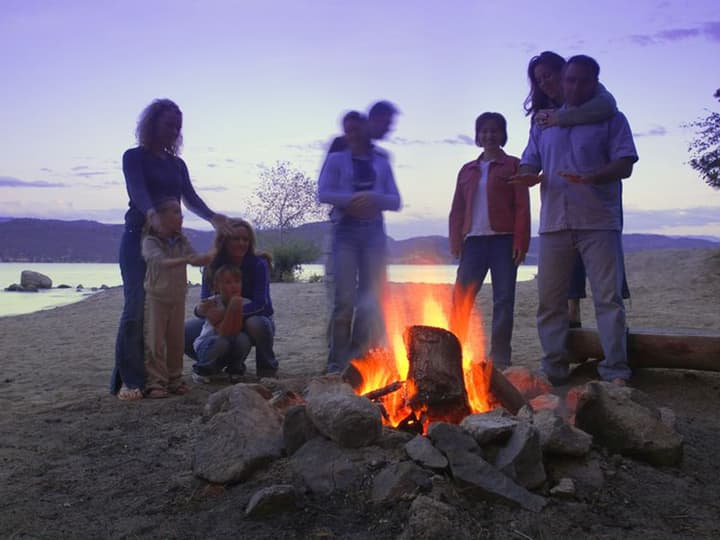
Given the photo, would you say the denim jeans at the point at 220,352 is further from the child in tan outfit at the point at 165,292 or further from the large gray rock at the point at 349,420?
the large gray rock at the point at 349,420

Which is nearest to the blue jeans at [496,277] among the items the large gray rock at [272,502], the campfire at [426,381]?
the campfire at [426,381]

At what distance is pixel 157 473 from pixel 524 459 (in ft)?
6.23

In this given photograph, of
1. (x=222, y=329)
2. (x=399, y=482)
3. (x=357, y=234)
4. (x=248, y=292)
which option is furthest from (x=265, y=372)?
(x=399, y=482)

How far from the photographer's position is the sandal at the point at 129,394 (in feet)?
17.2

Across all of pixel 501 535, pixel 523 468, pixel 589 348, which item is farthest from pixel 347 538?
pixel 589 348

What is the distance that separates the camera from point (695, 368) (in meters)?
5.23

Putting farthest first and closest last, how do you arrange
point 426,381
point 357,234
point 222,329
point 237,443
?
point 222,329 → point 357,234 → point 426,381 → point 237,443

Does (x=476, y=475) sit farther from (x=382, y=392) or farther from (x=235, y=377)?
(x=235, y=377)

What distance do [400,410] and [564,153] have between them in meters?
2.64

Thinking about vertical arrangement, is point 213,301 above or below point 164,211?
below

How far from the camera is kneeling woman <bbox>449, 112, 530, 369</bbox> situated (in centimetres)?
548

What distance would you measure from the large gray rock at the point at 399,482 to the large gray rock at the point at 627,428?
1.05m

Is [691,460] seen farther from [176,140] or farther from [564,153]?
[176,140]

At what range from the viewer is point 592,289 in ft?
16.6
